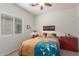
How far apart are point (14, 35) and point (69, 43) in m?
1.02

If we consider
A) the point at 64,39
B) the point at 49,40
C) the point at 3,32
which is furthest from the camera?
the point at 64,39

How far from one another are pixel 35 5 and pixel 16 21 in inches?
16.9

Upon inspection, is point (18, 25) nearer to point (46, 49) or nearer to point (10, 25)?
point (10, 25)

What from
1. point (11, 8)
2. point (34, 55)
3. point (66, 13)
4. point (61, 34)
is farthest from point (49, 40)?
point (11, 8)

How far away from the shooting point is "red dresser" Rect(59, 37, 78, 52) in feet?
5.69

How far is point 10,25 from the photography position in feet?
5.38

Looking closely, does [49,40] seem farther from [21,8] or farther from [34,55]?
[21,8]


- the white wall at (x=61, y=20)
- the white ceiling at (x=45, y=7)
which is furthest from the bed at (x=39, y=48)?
the white ceiling at (x=45, y=7)

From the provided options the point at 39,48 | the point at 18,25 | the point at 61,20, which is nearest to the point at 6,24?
Result: the point at 18,25

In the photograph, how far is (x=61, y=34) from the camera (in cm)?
173

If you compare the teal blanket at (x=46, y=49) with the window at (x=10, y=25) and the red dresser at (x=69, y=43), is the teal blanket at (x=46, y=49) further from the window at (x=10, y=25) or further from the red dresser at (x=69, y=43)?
the window at (x=10, y=25)

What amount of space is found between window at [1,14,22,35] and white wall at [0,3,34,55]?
7 cm

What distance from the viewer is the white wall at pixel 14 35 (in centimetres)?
157

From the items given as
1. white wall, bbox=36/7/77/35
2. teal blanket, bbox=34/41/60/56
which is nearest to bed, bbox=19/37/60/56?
teal blanket, bbox=34/41/60/56
